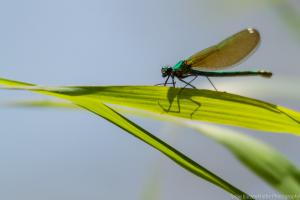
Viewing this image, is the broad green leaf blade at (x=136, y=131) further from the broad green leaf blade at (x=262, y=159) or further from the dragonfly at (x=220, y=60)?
the dragonfly at (x=220, y=60)

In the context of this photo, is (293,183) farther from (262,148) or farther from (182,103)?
(182,103)

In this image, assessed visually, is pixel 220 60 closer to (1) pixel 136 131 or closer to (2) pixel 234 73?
(2) pixel 234 73

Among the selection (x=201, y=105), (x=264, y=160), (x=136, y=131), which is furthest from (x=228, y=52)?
(x=264, y=160)

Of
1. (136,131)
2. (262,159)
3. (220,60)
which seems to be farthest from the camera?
(220,60)

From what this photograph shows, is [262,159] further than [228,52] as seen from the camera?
No

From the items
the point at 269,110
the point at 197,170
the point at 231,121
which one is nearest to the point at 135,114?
the point at 231,121

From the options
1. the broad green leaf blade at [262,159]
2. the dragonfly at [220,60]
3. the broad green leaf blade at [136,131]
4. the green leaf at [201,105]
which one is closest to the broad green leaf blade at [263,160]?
the broad green leaf blade at [262,159]
